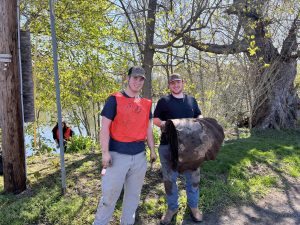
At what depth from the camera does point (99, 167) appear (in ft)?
19.1

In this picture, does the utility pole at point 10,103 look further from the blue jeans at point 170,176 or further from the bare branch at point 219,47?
the bare branch at point 219,47

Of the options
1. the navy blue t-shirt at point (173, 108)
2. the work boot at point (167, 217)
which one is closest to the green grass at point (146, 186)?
the work boot at point (167, 217)

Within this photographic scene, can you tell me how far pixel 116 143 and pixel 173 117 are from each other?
922 mm

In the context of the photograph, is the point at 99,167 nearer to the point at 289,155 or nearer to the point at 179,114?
the point at 179,114

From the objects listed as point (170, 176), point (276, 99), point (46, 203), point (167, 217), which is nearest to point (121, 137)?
point (170, 176)

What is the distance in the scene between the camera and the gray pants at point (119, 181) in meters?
3.31

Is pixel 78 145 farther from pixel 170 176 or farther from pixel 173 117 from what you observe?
pixel 173 117

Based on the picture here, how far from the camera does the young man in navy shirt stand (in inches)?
154

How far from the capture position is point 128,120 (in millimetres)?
3289

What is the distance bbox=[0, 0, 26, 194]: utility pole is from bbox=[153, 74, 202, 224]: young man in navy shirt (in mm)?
2035

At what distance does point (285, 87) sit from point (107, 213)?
31.3 ft

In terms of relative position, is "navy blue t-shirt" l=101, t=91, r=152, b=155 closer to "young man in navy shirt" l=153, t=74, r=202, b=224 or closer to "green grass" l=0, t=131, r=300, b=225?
"young man in navy shirt" l=153, t=74, r=202, b=224

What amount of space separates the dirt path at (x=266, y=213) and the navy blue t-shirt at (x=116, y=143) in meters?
1.37

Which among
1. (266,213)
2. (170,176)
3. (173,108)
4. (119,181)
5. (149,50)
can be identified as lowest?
(266,213)
